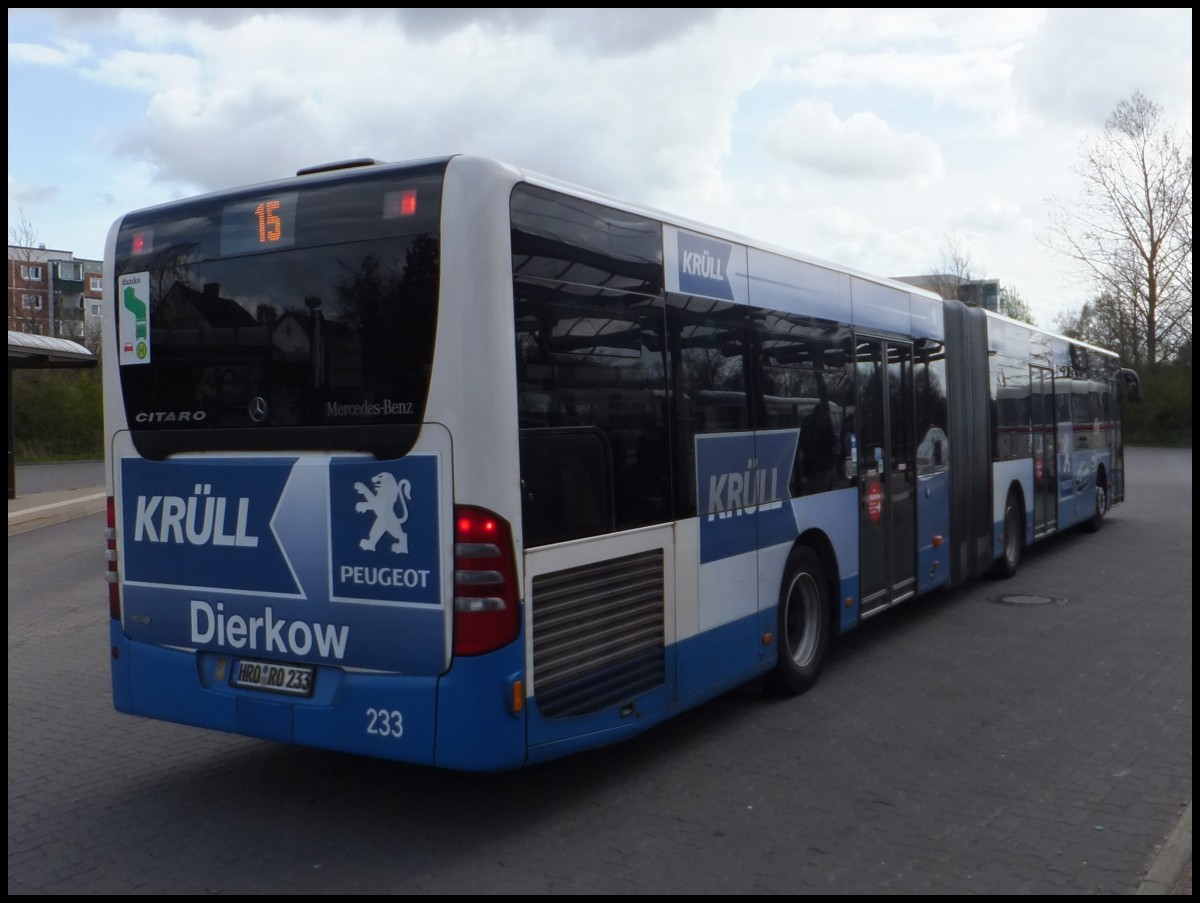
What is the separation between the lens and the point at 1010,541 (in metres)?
12.9

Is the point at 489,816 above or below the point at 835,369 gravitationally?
below

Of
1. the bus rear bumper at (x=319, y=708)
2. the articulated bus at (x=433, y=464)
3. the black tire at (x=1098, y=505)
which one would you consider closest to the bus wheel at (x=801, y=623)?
the articulated bus at (x=433, y=464)

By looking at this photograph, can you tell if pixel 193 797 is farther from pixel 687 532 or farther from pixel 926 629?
pixel 926 629

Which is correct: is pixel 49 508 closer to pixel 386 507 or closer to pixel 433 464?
pixel 386 507

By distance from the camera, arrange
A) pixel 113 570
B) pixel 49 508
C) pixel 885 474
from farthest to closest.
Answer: pixel 49 508 < pixel 885 474 < pixel 113 570

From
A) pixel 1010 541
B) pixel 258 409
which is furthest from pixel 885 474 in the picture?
pixel 258 409

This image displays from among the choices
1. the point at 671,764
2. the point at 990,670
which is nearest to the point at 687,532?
the point at 671,764

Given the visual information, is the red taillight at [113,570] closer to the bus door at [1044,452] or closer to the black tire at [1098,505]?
the bus door at [1044,452]

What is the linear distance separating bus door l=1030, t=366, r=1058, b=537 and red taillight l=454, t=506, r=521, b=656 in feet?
34.6

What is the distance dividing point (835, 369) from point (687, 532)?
104 inches

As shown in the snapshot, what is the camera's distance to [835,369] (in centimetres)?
829

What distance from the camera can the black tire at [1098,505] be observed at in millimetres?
17344

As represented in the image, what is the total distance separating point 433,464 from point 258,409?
1073 millimetres

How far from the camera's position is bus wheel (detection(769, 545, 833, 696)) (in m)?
7.39
